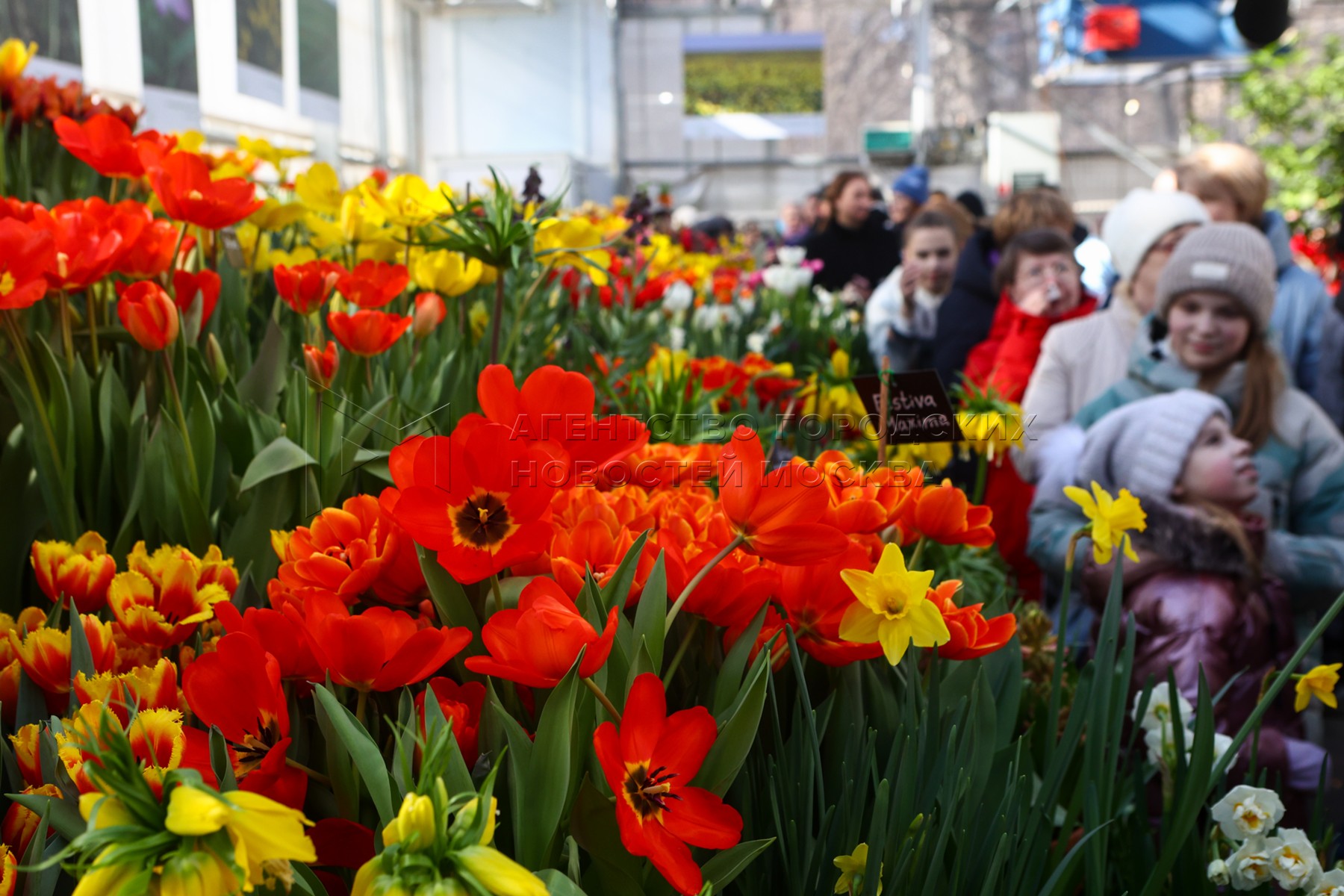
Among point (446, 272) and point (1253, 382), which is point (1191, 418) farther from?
point (446, 272)

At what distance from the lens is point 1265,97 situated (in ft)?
29.5

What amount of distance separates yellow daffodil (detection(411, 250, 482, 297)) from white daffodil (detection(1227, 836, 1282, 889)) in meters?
0.70

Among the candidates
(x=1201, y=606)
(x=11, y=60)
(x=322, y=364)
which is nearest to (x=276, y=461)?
(x=322, y=364)

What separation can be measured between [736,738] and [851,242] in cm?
389

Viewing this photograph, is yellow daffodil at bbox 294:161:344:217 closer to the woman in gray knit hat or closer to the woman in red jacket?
the woman in gray knit hat

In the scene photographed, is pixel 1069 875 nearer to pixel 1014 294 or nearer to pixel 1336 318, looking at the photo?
pixel 1014 294

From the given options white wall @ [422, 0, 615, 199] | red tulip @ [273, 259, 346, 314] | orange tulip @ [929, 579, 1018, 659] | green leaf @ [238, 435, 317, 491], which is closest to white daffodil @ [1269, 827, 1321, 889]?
orange tulip @ [929, 579, 1018, 659]

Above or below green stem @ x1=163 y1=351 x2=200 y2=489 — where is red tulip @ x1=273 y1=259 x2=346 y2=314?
above

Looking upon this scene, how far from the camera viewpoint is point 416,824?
0.26 metres

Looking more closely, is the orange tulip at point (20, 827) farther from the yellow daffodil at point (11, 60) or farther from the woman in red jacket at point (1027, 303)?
the woman in red jacket at point (1027, 303)

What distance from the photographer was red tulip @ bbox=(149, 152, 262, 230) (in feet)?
2.60

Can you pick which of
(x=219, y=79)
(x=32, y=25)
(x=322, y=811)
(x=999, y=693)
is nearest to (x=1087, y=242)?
(x=999, y=693)

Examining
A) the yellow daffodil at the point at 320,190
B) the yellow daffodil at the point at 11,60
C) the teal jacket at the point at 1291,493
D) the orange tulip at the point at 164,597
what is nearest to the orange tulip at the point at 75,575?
the orange tulip at the point at 164,597

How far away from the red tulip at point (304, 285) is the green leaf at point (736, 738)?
1.59 feet
